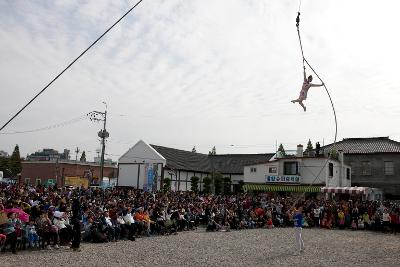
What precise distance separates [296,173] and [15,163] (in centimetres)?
5745

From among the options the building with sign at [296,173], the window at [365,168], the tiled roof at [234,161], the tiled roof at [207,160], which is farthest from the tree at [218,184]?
the window at [365,168]

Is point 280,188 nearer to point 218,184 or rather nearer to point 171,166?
point 218,184

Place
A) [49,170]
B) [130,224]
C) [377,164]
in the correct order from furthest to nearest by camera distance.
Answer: [49,170], [377,164], [130,224]

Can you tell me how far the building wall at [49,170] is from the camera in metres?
60.2

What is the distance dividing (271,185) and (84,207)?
25.3 metres

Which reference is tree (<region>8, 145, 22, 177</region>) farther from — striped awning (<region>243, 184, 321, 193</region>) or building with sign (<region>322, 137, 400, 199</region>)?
building with sign (<region>322, 137, 400, 199</region>)

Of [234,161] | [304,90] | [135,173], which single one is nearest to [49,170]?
[135,173]

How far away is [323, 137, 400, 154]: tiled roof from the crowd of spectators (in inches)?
794

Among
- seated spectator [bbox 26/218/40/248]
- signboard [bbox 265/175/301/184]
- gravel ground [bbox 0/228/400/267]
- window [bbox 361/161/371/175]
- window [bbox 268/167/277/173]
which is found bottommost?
gravel ground [bbox 0/228/400/267]

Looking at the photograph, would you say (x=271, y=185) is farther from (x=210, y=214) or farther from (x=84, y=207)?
(x=84, y=207)

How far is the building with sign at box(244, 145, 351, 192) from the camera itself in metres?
37.0

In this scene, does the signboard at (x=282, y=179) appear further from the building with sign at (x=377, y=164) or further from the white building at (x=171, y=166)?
the white building at (x=171, y=166)

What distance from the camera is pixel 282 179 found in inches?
1524

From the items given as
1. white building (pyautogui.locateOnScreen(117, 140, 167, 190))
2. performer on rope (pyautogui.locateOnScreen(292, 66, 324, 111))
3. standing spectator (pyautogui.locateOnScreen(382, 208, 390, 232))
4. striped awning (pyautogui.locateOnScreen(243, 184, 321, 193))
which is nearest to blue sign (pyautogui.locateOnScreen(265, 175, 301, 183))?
striped awning (pyautogui.locateOnScreen(243, 184, 321, 193))
